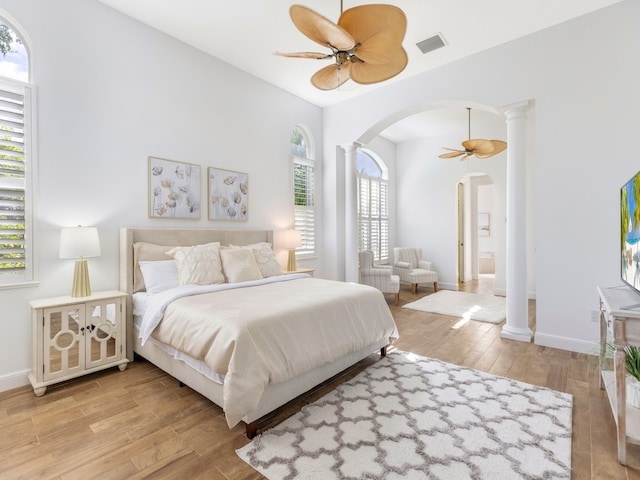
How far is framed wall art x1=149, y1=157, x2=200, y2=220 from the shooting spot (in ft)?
11.3

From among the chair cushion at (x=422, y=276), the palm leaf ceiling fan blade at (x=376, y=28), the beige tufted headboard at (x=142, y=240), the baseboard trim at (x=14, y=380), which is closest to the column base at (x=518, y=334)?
the chair cushion at (x=422, y=276)

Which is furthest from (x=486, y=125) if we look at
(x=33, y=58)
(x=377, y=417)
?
(x=33, y=58)

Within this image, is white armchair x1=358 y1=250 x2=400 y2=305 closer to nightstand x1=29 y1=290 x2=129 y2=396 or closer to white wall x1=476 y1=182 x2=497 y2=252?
nightstand x1=29 y1=290 x2=129 y2=396

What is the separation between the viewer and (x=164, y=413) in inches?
86.8

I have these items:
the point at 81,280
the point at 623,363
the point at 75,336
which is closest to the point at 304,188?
the point at 81,280

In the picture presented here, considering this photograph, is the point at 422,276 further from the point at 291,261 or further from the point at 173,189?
the point at 173,189

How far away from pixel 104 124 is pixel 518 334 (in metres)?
4.99

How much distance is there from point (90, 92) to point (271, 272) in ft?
8.40

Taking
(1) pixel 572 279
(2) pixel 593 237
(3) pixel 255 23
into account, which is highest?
(3) pixel 255 23

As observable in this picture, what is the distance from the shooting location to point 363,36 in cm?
214

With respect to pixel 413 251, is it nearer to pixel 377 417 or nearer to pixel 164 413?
pixel 377 417

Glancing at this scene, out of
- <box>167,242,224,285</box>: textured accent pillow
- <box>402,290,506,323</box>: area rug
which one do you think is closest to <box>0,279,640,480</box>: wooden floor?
<box>167,242,224,285</box>: textured accent pillow

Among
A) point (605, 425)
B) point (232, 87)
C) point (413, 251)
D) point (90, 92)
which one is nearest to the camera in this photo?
point (605, 425)

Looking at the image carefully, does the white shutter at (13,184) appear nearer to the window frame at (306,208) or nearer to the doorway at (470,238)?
the window frame at (306,208)
